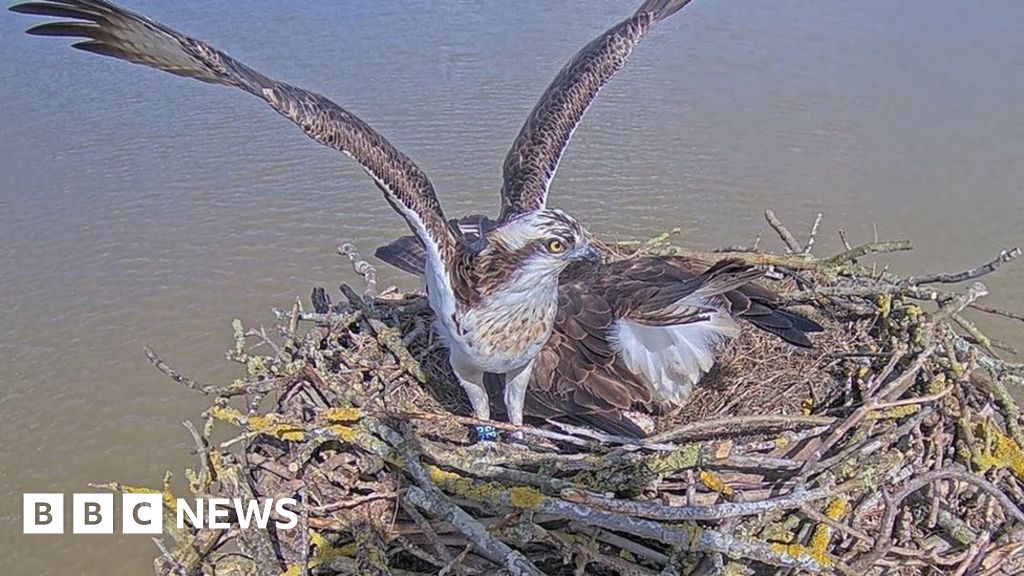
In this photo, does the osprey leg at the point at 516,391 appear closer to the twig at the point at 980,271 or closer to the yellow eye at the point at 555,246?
the yellow eye at the point at 555,246

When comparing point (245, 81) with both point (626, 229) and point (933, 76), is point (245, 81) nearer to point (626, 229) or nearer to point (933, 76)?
point (626, 229)

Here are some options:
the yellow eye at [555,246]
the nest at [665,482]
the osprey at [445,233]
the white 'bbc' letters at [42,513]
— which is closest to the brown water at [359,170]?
the white 'bbc' letters at [42,513]

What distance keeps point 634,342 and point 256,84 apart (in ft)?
5.20

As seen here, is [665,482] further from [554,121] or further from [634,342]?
[554,121]

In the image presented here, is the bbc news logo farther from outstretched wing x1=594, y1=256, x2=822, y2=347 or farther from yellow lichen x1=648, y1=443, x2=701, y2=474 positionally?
outstretched wing x1=594, y1=256, x2=822, y2=347

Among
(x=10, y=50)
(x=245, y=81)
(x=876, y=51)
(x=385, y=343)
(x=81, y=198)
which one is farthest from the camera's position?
(x=10, y=50)

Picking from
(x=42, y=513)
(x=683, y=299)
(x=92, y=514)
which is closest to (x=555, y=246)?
(x=683, y=299)

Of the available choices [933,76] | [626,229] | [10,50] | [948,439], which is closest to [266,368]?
[948,439]

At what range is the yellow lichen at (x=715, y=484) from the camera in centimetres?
265

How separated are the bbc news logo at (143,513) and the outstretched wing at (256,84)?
93 centimetres

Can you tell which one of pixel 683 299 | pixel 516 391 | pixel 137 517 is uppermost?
pixel 683 299

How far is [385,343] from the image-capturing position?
141 inches

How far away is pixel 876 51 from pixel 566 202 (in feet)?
12.6

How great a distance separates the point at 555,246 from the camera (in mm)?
2832
